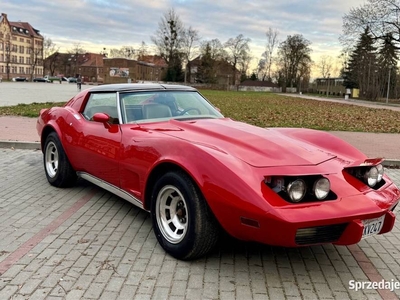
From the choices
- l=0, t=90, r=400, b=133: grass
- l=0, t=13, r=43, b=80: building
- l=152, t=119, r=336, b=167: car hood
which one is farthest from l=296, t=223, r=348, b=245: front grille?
l=0, t=13, r=43, b=80: building

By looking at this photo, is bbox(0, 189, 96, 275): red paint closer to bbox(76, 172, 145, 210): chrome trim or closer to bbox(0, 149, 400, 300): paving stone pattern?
bbox(0, 149, 400, 300): paving stone pattern

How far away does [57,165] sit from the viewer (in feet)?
16.9

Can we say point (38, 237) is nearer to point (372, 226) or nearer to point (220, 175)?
point (220, 175)

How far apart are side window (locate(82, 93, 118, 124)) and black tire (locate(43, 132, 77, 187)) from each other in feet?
2.13

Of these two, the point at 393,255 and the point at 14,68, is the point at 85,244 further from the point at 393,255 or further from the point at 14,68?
the point at 14,68

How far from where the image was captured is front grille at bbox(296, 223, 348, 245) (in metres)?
2.65

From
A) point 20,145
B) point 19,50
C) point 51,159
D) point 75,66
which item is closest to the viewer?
point 51,159

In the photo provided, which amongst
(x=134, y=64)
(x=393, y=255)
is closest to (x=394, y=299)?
(x=393, y=255)

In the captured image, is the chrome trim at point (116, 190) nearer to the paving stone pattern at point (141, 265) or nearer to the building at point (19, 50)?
the paving stone pattern at point (141, 265)

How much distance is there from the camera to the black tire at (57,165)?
5.02 meters

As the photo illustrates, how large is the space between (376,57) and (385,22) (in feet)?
46.2

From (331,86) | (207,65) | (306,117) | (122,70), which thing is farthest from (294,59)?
(306,117)

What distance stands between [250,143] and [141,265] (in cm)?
139

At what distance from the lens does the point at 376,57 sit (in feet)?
179
